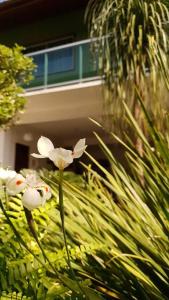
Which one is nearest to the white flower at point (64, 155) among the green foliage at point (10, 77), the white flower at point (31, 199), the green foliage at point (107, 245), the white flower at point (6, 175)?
the white flower at point (31, 199)

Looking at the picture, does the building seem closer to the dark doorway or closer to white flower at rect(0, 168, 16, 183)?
the dark doorway

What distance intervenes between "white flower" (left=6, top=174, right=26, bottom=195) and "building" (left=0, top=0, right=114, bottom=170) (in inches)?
317

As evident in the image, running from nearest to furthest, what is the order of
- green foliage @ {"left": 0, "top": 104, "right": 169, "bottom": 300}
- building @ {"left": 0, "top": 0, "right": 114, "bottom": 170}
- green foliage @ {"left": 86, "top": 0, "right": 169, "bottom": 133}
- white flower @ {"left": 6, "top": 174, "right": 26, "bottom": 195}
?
1. white flower @ {"left": 6, "top": 174, "right": 26, "bottom": 195}
2. green foliage @ {"left": 0, "top": 104, "right": 169, "bottom": 300}
3. green foliage @ {"left": 86, "top": 0, "right": 169, "bottom": 133}
4. building @ {"left": 0, "top": 0, "right": 114, "bottom": 170}

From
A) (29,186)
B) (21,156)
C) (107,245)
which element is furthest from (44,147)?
(21,156)

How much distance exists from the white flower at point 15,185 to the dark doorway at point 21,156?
12529 mm

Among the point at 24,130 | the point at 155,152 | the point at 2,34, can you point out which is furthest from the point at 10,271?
the point at 2,34

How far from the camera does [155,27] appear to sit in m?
7.55

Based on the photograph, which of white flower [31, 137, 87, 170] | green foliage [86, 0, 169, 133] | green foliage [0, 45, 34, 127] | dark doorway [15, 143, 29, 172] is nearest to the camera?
Result: white flower [31, 137, 87, 170]

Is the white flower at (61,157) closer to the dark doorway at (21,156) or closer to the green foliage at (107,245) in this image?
the green foliage at (107,245)

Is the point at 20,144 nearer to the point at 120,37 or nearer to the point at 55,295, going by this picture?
the point at 120,37

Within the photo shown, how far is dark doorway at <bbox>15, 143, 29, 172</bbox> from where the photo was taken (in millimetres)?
14234

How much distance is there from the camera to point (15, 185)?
1.56 metres

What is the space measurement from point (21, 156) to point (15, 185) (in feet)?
42.7

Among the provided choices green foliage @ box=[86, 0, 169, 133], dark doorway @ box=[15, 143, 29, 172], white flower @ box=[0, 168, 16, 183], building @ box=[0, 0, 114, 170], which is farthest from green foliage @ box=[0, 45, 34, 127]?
white flower @ box=[0, 168, 16, 183]
